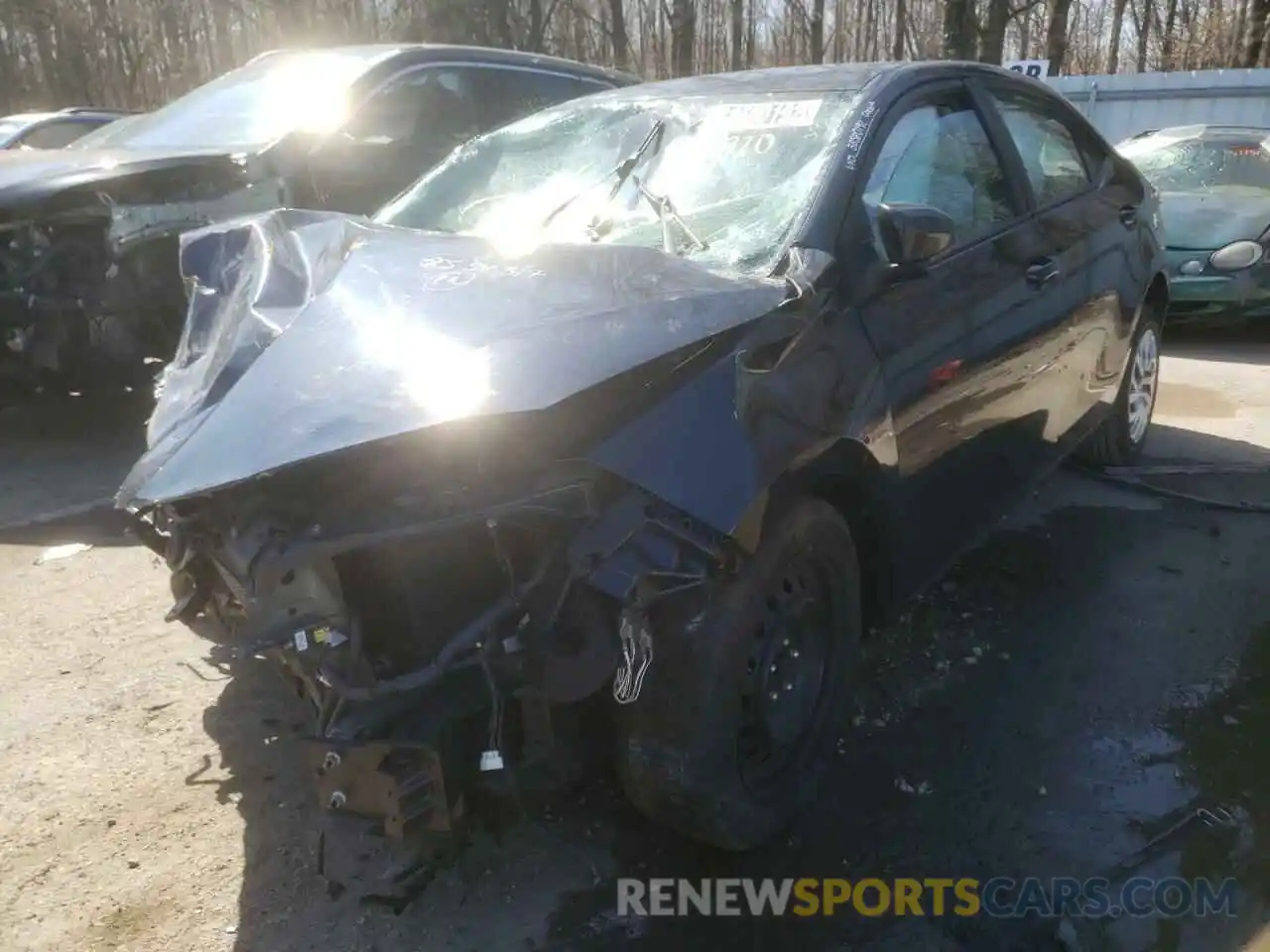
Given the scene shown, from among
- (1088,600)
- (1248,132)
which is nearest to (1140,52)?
(1248,132)

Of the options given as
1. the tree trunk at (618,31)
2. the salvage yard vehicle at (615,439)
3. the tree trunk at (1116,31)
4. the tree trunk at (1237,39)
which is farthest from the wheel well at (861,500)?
the tree trunk at (1116,31)

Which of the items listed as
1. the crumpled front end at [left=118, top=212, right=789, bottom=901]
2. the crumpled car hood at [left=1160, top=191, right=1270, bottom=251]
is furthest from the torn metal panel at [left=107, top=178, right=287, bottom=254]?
the crumpled car hood at [left=1160, top=191, right=1270, bottom=251]

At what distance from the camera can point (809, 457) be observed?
2.57 m

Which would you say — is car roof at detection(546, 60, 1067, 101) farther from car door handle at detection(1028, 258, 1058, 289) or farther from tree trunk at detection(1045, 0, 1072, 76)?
tree trunk at detection(1045, 0, 1072, 76)

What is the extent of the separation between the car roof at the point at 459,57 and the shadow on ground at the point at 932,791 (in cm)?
434

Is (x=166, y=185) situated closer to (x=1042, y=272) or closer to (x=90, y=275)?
(x=90, y=275)

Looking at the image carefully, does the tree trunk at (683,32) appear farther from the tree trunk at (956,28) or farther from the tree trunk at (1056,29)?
the tree trunk at (1056,29)

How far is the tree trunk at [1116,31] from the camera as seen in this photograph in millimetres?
36500

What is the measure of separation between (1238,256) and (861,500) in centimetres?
686

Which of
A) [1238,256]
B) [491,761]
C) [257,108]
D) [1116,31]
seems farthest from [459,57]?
[1116,31]

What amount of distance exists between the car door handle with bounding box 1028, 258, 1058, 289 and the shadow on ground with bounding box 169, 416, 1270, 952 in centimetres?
115

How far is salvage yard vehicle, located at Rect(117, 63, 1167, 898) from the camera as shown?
7.23 feet

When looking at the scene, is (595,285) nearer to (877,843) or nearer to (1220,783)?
(877,843)

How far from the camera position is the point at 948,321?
328 centimetres
